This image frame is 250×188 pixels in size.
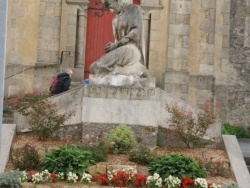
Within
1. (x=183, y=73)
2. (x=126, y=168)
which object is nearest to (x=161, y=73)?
(x=183, y=73)

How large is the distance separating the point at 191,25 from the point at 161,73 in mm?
1954

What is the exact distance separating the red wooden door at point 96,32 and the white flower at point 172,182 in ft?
36.5

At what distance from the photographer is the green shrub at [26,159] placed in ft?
28.3

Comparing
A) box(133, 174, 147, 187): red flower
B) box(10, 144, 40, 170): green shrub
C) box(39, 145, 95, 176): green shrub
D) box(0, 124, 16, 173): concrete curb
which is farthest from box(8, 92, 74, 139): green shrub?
box(133, 174, 147, 187): red flower

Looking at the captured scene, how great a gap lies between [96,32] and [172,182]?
11535mm

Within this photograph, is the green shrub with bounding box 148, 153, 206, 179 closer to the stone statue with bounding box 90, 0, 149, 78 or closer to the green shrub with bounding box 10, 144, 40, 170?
the green shrub with bounding box 10, 144, 40, 170

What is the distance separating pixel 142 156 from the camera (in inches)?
358

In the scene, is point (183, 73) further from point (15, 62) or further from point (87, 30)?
point (15, 62)

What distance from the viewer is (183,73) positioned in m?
18.1

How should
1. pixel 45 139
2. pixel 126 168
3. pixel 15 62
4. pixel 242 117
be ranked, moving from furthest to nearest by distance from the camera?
pixel 242 117 → pixel 15 62 → pixel 45 139 → pixel 126 168

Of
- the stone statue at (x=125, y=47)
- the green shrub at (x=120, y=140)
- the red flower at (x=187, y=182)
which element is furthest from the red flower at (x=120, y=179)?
the stone statue at (x=125, y=47)

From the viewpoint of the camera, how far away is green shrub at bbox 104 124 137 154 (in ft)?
31.8

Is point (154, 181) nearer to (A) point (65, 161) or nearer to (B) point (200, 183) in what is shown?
(B) point (200, 183)

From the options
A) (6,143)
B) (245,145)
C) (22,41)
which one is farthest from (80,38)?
(6,143)
